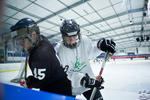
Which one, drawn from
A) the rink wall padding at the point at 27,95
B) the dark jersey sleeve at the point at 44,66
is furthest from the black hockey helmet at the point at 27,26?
the rink wall padding at the point at 27,95

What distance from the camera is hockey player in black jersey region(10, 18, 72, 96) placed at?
2.21ft

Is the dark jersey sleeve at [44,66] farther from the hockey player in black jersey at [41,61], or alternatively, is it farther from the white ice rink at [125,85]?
the white ice rink at [125,85]

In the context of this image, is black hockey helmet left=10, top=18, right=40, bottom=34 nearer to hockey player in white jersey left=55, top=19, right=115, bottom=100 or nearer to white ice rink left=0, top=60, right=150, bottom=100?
hockey player in white jersey left=55, top=19, right=115, bottom=100

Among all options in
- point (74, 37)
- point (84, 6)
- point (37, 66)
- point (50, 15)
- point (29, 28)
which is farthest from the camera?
point (50, 15)

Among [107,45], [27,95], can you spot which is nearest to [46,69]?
[27,95]

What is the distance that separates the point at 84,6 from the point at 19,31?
4.38 m

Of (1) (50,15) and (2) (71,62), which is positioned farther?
(1) (50,15)

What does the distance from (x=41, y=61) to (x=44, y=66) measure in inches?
1.5

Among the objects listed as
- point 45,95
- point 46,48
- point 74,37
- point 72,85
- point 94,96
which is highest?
point 74,37

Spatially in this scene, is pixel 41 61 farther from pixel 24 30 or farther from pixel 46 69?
pixel 24 30

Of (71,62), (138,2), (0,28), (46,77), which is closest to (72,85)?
(71,62)

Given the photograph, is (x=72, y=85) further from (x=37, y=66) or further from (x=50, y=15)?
(x=50, y=15)

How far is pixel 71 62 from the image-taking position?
3.25 ft

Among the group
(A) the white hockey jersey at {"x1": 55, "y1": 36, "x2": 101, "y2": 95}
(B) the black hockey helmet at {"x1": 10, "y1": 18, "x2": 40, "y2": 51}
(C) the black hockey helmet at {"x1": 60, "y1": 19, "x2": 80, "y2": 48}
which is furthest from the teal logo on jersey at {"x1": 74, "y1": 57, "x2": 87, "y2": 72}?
(B) the black hockey helmet at {"x1": 10, "y1": 18, "x2": 40, "y2": 51}
